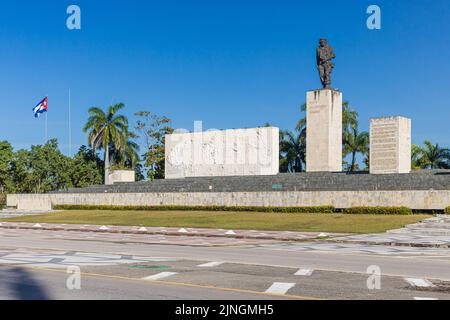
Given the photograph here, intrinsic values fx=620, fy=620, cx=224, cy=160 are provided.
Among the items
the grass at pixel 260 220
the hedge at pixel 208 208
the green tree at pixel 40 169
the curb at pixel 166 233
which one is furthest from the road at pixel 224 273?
the green tree at pixel 40 169

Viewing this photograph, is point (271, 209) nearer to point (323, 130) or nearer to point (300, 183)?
point (300, 183)

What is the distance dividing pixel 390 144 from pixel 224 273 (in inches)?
1436

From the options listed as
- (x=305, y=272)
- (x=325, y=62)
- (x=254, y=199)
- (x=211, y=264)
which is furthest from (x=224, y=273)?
(x=325, y=62)

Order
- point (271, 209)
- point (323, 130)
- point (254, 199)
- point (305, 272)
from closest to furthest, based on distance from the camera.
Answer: point (305, 272) → point (271, 209) → point (254, 199) → point (323, 130)

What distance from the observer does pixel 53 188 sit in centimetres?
7838

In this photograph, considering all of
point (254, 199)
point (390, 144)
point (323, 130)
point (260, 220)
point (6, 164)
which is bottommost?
point (260, 220)

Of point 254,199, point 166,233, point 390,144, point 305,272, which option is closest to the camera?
point 305,272

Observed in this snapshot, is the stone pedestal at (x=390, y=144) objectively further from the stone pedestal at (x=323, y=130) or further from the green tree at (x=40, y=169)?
the green tree at (x=40, y=169)

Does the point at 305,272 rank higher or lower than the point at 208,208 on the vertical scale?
higher

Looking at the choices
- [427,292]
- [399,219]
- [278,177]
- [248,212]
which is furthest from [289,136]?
[427,292]

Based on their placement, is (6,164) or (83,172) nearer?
(6,164)

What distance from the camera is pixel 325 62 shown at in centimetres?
5541

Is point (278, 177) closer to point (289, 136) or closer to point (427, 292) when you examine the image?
point (289, 136)
